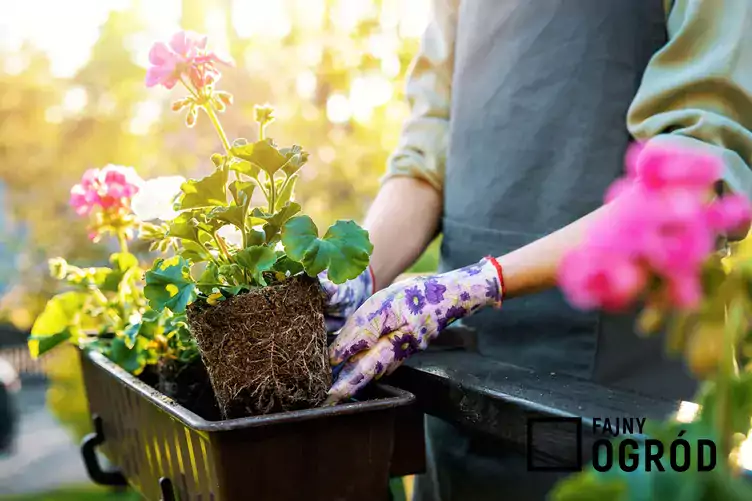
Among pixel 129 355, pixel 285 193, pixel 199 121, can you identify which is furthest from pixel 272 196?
pixel 199 121

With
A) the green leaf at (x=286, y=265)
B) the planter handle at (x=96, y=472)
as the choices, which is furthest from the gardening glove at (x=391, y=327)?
the planter handle at (x=96, y=472)

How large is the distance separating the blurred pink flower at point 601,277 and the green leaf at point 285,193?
23.6 inches

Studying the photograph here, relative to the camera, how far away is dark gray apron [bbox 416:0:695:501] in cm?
116

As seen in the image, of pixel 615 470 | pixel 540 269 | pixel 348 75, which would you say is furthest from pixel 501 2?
pixel 348 75

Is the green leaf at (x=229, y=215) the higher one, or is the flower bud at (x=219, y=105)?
the flower bud at (x=219, y=105)

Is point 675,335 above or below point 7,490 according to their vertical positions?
above

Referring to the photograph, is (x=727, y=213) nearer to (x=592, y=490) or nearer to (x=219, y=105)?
(x=592, y=490)

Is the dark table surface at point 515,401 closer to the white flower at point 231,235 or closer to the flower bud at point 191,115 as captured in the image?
the white flower at point 231,235

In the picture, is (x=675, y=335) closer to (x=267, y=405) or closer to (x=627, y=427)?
(x=627, y=427)

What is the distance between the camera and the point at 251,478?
72 cm

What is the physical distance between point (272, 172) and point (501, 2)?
24.3 inches

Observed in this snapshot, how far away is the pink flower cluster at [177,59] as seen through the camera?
893mm

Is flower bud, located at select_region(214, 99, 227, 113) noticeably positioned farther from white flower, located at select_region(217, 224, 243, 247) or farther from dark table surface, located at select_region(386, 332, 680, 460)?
dark table surface, located at select_region(386, 332, 680, 460)

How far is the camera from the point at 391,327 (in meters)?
0.90
